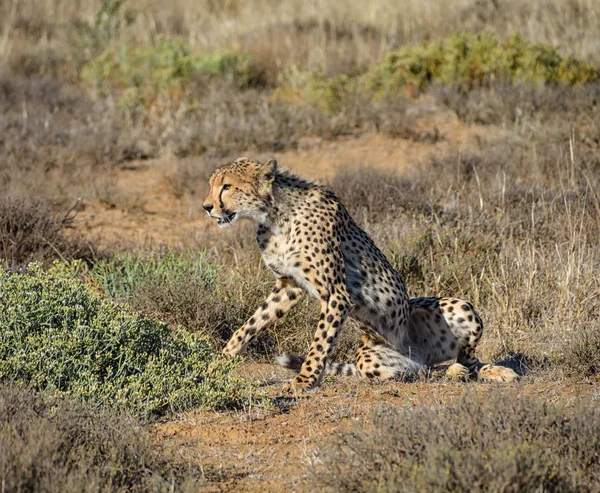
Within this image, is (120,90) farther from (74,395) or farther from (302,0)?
(74,395)

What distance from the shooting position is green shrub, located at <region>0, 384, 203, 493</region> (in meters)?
2.90

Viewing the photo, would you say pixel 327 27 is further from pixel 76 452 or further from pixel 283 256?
pixel 76 452

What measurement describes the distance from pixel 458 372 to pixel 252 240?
7.31 feet

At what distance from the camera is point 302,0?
1614 centimetres

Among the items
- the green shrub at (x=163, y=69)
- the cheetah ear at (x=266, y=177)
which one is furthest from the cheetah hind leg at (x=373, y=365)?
the green shrub at (x=163, y=69)

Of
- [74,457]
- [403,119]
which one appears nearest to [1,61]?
[403,119]

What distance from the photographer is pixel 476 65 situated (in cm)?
1097

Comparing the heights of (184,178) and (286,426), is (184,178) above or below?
below

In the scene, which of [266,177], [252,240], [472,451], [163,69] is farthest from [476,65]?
[472,451]

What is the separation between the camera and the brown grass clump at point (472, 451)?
280 cm

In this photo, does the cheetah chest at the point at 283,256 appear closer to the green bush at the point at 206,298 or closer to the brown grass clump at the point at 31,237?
the green bush at the point at 206,298

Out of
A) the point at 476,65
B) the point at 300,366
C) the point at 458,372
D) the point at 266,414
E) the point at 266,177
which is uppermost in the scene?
the point at 266,177

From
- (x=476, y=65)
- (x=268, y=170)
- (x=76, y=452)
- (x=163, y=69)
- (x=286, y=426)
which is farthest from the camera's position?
(x=163, y=69)

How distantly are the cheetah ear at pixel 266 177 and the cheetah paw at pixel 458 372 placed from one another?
4.41 feet
